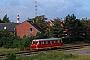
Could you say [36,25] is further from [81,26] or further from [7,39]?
[7,39]

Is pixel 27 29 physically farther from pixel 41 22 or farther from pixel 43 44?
pixel 43 44

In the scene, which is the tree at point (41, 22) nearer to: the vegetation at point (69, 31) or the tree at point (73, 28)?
the vegetation at point (69, 31)

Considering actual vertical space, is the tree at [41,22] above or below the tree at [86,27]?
above

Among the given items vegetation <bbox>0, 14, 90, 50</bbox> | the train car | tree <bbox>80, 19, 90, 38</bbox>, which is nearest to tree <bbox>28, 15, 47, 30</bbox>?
vegetation <bbox>0, 14, 90, 50</bbox>

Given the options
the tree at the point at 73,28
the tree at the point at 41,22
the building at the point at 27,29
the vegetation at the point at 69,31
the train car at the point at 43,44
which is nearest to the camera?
the train car at the point at 43,44

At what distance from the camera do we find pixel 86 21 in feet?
250

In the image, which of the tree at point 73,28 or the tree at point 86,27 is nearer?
the tree at point 73,28

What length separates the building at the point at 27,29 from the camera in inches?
3196

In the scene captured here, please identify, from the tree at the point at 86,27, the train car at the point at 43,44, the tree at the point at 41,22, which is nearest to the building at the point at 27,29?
the tree at the point at 41,22

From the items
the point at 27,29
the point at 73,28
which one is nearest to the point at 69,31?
the point at 73,28

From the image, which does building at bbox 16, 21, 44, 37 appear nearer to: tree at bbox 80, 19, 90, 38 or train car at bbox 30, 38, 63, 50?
tree at bbox 80, 19, 90, 38

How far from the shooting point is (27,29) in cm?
8306

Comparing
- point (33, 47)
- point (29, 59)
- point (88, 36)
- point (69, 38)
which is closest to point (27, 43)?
point (33, 47)

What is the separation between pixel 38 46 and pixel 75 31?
896 inches
